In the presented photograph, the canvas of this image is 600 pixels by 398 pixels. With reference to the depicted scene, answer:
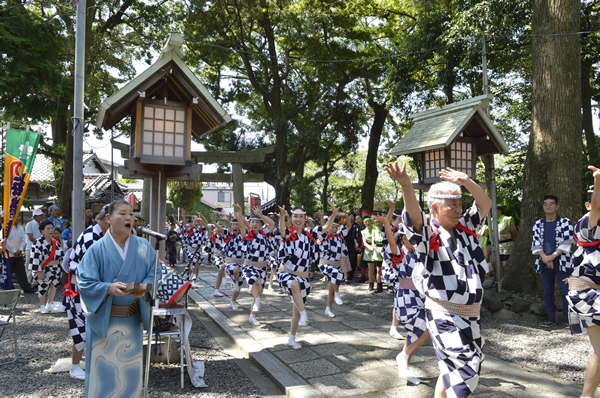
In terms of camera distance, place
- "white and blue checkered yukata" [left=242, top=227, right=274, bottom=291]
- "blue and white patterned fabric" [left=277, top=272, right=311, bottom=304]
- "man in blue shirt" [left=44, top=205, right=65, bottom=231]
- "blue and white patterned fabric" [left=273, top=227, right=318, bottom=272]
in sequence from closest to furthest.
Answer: "blue and white patterned fabric" [left=277, top=272, right=311, bottom=304]
"blue and white patterned fabric" [left=273, top=227, right=318, bottom=272]
"white and blue checkered yukata" [left=242, top=227, right=274, bottom=291]
"man in blue shirt" [left=44, top=205, right=65, bottom=231]

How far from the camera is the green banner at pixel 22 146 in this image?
6.50 metres

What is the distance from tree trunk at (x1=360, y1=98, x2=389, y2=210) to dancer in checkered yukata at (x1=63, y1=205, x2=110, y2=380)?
13664 millimetres

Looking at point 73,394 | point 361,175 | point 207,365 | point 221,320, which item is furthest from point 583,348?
point 361,175

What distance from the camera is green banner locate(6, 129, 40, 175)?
650 cm

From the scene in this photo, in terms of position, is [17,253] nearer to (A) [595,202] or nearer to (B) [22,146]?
(B) [22,146]

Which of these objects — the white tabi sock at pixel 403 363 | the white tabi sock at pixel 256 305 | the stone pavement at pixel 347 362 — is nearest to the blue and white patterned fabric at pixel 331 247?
the stone pavement at pixel 347 362

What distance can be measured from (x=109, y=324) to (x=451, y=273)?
2850mm

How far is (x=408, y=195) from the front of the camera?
2.88 m

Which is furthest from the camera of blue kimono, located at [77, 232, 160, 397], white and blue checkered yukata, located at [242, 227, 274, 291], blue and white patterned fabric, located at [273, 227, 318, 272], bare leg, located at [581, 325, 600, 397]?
white and blue checkered yukata, located at [242, 227, 274, 291]

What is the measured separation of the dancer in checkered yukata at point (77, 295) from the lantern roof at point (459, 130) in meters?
5.28

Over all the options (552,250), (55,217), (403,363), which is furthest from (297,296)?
(55,217)

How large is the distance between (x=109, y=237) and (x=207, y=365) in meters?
2.45

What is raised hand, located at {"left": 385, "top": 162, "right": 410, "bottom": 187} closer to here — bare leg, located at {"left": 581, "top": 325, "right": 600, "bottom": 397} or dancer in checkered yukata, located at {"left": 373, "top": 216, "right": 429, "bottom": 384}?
dancer in checkered yukata, located at {"left": 373, "top": 216, "right": 429, "bottom": 384}

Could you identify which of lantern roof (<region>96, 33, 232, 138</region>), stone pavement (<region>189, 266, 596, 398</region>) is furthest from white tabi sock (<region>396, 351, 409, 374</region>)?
lantern roof (<region>96, 33, 232, 138</region>)
